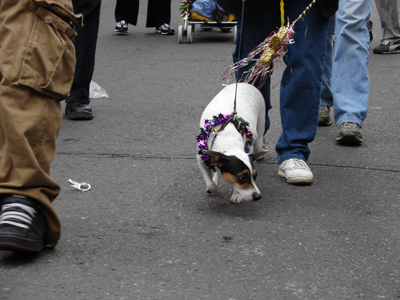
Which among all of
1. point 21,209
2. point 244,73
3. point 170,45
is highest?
point 244,73

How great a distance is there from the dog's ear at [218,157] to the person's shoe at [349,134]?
1721mm

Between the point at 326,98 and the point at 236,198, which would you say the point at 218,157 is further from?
the point at 326,98

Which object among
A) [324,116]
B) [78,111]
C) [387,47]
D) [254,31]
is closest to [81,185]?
[254,31]

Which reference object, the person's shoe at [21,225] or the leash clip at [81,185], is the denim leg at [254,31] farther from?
the person's shoe at [21,225]

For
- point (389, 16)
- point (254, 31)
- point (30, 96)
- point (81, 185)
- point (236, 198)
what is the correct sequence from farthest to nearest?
1. point (389, 16)
2. point (254, 31)
3. point (81, 185)
4. point (236, 198)
5. point (30, 96)

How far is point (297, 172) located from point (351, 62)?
5.01ft

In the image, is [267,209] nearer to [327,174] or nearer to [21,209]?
[327,174]

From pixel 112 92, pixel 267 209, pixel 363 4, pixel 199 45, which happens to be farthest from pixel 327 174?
pixel 199 45

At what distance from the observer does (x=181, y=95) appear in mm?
6082

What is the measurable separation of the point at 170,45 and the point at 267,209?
6034 millimetres

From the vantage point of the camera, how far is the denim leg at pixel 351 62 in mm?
4695

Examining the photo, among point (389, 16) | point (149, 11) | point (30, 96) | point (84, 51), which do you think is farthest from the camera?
point (149, 11)

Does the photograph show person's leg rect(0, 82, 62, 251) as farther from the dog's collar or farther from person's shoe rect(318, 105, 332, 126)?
person's shoe rect(318, 105, 332, 126)

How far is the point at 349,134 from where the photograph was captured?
4547 mm
